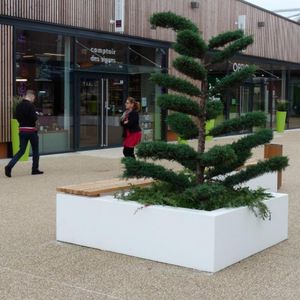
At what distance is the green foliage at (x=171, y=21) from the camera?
659cm

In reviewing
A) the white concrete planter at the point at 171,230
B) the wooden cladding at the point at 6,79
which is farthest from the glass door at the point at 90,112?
the white concrete planter at the point at 171,230

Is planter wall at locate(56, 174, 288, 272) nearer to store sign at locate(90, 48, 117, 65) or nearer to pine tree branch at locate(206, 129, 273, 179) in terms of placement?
pine tree branch at locate(206, 129, 273, 179)

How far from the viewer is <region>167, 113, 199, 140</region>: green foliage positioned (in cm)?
665

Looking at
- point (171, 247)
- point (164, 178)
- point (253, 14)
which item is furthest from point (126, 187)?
point (253, 14)

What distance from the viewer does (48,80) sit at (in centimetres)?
1600

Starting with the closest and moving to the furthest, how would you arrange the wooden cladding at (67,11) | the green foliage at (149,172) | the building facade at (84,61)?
the green foliage at (149,172) → the wooden cladding at (67,11) → the building facade at (84,61)

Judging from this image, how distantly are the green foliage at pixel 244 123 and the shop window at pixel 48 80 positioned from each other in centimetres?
942

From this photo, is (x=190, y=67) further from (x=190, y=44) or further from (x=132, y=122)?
(x=132, y=122)

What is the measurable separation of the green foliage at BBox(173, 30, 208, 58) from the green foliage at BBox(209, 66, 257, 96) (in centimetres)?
42

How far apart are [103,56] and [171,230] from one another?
40.9 ft

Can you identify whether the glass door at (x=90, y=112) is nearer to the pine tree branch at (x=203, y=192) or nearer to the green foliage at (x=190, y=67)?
the green foliage at (x=190, y=67)

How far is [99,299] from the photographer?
4879mm

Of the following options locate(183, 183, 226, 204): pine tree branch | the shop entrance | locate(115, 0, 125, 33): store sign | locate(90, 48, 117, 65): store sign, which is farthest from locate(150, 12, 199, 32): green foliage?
locate(115, 0, 125, 33): store sign

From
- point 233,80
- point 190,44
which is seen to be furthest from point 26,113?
point 233,80
